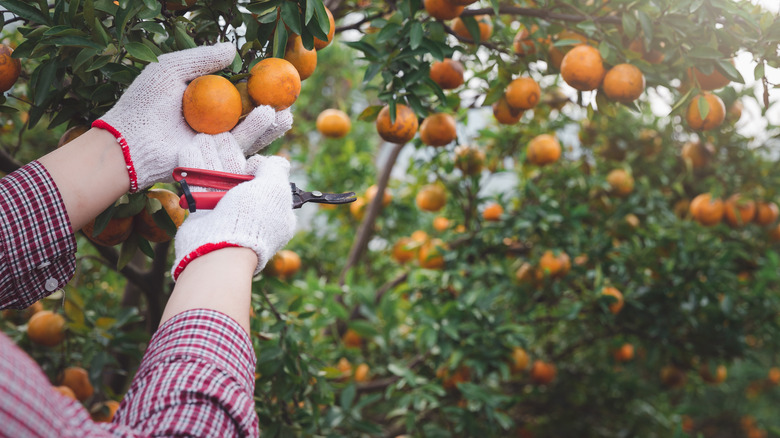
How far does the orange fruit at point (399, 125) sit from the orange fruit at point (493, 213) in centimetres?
128

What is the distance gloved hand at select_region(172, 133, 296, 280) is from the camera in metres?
0.87

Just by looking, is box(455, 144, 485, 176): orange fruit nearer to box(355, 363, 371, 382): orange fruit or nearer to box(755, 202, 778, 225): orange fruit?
box(355, 363, 371, 382): orange fruit

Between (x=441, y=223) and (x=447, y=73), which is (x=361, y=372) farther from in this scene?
(x=447, y=73)

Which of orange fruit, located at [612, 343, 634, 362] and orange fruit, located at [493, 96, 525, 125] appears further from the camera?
orange fruit, located at [612, 343, 634, 362]

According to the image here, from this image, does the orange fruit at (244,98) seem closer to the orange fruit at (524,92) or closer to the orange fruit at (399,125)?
the orange fruit at (399,125)

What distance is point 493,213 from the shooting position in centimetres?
278

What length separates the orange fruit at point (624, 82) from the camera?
1395mm

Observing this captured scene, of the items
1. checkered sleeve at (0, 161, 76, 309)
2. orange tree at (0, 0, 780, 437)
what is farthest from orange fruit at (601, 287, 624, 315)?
checkered sleeve at (0, 161, 76, 309)

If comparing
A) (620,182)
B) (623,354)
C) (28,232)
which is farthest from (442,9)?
(623,354)

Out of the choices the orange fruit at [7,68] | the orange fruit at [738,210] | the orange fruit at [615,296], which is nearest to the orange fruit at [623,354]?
the orange fruit at [615,296]

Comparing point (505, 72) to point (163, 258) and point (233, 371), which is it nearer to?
point (163, 258)

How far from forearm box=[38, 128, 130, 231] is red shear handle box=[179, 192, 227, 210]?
0.15 meters

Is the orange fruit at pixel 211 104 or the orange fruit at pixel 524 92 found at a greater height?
the orange fruit at pixel 211 104

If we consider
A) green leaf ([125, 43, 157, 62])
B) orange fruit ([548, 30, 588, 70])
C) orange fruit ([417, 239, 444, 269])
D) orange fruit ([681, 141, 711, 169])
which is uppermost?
green leaf ([125, 43, 157, 62])
